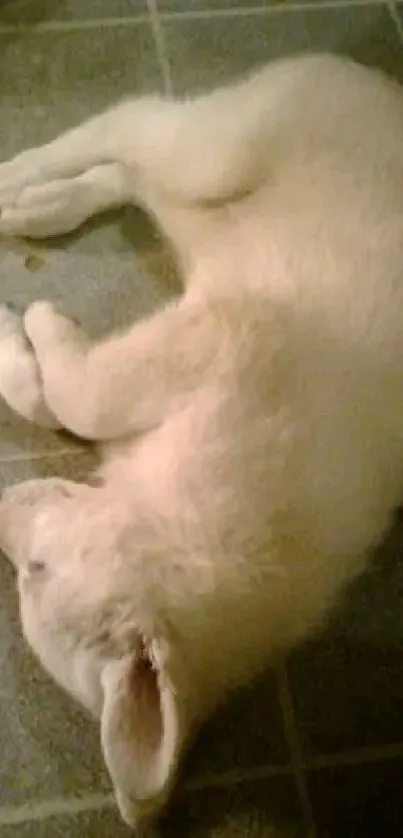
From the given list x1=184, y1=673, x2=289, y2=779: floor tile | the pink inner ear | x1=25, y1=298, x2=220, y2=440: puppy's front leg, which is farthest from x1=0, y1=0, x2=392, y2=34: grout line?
the pink inner ear

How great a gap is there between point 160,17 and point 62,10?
0.63ft

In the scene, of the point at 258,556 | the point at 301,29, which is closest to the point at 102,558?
the point at 258,556

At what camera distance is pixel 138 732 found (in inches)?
52.4

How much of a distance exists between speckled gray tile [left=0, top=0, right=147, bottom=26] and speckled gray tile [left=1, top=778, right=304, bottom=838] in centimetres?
147

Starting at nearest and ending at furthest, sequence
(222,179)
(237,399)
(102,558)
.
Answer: (102,558)
(237,399)
(222,179)

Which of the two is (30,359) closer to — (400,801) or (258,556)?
(258,556)

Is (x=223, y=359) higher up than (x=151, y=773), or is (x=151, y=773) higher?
(x=223, y=359)

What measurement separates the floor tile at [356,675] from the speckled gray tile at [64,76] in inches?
39.6

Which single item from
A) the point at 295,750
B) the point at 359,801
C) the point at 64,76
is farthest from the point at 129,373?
the point at 64,76

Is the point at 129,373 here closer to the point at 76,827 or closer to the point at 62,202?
the point at 62,202

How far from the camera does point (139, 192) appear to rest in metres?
2.04

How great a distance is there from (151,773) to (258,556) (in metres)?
0.30

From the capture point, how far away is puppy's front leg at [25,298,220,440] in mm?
1612

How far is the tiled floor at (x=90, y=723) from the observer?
1.70 metres
